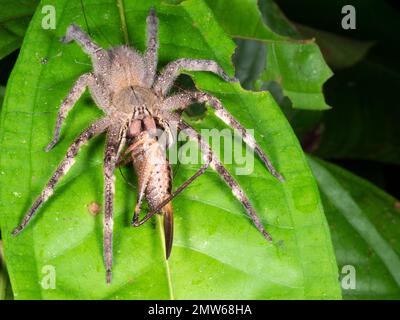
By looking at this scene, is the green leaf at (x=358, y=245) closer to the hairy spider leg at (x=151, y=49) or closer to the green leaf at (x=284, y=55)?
the green leaf at (x=284, y=55)

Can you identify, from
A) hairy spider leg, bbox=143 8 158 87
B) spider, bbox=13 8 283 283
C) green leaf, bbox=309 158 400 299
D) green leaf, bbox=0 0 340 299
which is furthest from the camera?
green leaf, bbox=309 158 400 299

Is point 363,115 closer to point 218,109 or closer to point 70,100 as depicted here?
point 218,109

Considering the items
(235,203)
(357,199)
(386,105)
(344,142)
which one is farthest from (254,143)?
(386,105)

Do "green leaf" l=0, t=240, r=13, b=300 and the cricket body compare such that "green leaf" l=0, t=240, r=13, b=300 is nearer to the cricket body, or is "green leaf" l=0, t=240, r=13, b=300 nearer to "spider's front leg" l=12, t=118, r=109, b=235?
"spider's front leg" l=12, t=118, r=109, b=235

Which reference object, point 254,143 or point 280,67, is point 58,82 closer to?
point 254,143

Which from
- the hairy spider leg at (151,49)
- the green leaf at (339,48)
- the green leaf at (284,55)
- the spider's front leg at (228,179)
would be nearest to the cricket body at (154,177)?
the spider's front leg at (228,179)

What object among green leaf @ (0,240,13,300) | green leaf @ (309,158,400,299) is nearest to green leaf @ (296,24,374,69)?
green leaf @ (309,158,400,299)
